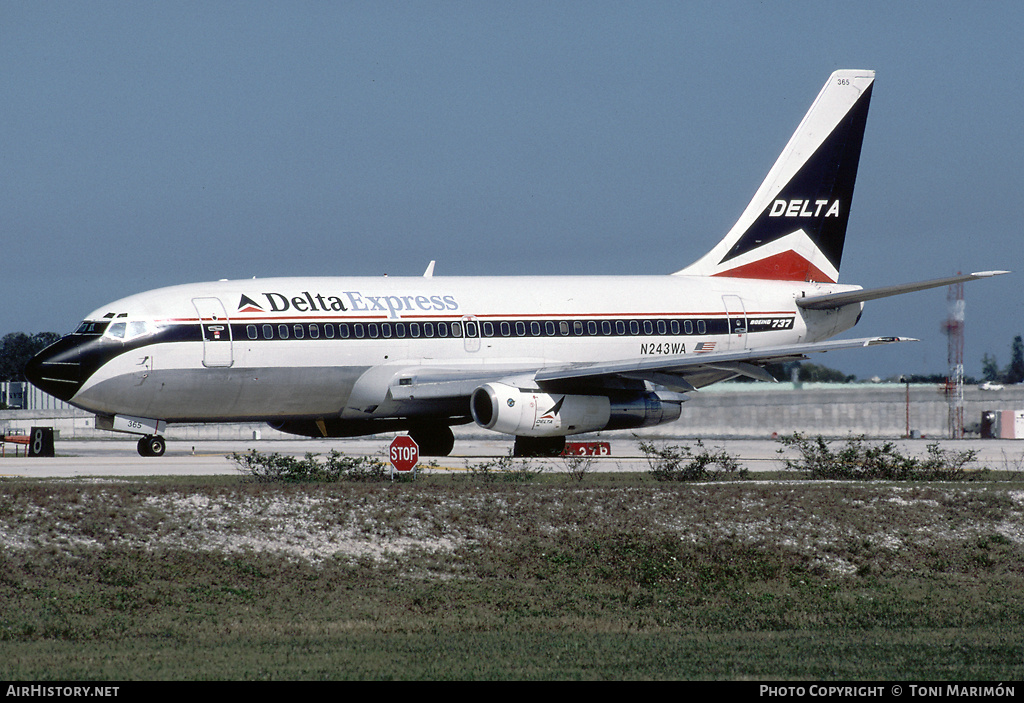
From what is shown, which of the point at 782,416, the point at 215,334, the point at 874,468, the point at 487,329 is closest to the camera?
the point at 874,468

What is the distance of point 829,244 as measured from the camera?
41250mm

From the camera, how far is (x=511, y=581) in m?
19.6

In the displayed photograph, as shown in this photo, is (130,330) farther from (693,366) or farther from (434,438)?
(693,366)

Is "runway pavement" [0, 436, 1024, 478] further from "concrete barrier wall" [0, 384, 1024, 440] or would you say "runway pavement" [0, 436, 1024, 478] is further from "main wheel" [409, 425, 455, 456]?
"concrete barrier wall" [0, 384, 1024, 440]

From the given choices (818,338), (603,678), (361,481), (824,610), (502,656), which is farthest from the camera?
(818,338)

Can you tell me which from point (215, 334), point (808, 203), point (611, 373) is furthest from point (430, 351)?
point (808, 203)

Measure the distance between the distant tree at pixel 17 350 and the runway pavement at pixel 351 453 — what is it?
58.1 m

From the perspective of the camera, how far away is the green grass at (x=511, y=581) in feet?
48.0

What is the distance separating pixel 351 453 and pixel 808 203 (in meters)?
16.3

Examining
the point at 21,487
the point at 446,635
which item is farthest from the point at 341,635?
the point at 21,487

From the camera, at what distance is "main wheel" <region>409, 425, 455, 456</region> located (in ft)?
122

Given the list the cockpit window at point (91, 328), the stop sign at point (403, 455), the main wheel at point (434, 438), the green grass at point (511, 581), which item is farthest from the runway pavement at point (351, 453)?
the green grass at point (511, 581)

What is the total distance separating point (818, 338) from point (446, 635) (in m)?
25.9

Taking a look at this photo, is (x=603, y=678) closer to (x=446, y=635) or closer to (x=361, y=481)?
(x=446, y=635)
